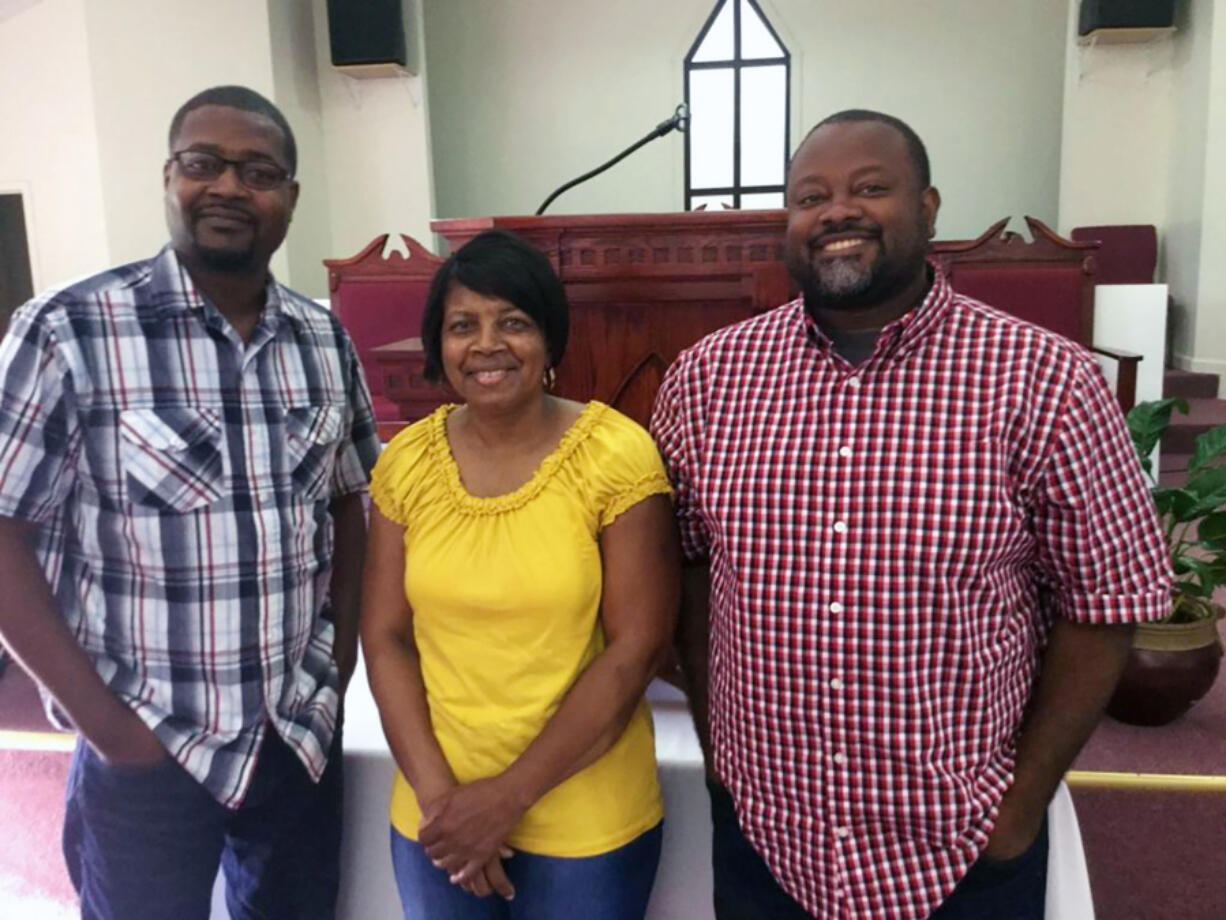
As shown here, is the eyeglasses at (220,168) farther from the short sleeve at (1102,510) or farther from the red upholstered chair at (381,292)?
the red upholstered chair at (381,292)

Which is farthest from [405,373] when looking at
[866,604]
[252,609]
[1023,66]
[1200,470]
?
[1023,66]

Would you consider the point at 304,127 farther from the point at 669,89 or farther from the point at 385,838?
the point at 385,838

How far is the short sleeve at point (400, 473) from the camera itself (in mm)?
1225

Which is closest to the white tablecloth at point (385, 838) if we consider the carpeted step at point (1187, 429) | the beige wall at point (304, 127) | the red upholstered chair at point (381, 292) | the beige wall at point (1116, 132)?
the red upholstered chair at point (381, 292)

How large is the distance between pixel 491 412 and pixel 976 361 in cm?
56

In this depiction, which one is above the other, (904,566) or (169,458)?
(169,458)

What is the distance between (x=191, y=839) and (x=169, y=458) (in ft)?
1.58

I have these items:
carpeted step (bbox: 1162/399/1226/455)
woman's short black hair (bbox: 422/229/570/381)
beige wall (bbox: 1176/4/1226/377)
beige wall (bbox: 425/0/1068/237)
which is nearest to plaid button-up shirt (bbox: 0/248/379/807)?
woman's short black hair (bbox: 422/229/570/381)

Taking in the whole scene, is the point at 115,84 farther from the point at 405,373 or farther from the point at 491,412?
the point at 491,412

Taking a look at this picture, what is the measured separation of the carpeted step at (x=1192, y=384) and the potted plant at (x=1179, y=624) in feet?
13.4

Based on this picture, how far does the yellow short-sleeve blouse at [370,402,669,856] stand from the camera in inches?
45.3

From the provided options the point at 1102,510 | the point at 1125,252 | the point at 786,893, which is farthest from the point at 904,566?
the point at 1125,252

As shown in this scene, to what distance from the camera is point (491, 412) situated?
4.02 feet

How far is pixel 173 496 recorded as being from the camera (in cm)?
119
